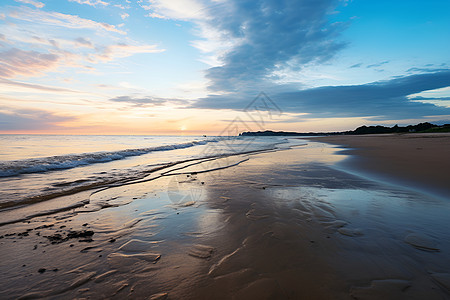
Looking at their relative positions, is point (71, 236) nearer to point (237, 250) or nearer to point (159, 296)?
point (159, 296)

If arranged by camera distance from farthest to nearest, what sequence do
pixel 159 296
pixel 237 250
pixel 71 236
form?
pixel 71 236
pixel 237 250
pixel 159 296

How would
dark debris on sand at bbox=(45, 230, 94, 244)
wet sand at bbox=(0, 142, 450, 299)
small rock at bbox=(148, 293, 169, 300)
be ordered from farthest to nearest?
dark debris on sand at bbox=(45, 230, 94, 244) < wet sand at bbox=(0, 142, 450, 299) < small rock at bbox=(148, 293, 169, 300)

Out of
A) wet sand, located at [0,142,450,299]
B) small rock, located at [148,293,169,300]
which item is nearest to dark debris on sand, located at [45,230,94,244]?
wet sand, located at [0,142,450,299]

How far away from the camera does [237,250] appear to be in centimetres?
303

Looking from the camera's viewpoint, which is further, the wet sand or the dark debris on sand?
the dark debris on sand

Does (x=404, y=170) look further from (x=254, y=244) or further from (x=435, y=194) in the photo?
(x=254, y=244)

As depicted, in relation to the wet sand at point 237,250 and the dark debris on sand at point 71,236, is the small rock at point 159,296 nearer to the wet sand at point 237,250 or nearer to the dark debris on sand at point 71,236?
the wet sand at point 237,250

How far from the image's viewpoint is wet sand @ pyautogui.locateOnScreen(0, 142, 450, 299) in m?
2.23

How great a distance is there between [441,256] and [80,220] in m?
6.49

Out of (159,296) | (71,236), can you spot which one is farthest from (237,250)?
(71,236)

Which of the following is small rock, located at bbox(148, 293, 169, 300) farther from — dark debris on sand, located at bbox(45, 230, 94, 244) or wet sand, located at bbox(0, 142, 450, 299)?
dark debris on sand, located at bbox(45, 230, 94, 244)

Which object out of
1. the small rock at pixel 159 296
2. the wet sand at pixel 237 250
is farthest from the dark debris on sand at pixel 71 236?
the small rock at pixel 159 296

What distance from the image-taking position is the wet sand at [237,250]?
2.23m

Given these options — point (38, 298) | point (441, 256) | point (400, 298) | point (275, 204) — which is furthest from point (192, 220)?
point (441, 256)
